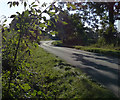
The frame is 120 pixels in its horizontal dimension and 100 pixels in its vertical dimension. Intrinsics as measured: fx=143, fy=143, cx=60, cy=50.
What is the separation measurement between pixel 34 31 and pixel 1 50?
925mm

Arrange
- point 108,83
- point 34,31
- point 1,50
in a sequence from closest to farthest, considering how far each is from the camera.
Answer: point 34,31 → point 1,50 → point 108,83

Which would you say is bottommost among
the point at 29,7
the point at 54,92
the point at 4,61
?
the point at 54,92

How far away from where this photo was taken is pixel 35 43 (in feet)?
9.43

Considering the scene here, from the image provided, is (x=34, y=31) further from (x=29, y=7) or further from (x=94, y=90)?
(x=94, y=90)

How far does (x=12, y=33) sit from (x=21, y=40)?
0.27 metres

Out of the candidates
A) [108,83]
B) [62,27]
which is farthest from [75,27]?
[108,83]

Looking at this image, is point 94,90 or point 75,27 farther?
point 75,27

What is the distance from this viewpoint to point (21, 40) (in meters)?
2.94

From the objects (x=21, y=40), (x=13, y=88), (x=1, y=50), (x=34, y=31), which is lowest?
(x=13, y=88)

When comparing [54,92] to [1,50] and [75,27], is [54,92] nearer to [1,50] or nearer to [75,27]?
[1,50]

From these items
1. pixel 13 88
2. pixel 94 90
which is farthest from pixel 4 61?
pixel 94 90

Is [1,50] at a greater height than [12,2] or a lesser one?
lesser

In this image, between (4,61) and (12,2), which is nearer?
(12,2)

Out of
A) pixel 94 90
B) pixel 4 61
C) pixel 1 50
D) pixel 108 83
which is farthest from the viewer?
pixel 108 83
